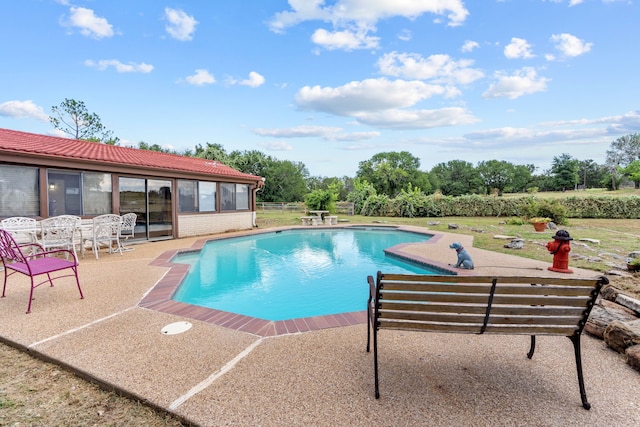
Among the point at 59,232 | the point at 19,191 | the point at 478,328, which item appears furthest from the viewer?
the point at 19,191

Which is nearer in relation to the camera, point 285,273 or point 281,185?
point 285,273

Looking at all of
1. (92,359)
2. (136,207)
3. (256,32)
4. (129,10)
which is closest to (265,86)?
(256,32)

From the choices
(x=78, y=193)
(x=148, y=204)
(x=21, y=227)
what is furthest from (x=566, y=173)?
(x=21, y=227)

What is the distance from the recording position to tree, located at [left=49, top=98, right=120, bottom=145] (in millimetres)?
25266

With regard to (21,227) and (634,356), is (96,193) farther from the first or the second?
(634,356)

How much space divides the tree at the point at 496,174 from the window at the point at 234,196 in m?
52.6

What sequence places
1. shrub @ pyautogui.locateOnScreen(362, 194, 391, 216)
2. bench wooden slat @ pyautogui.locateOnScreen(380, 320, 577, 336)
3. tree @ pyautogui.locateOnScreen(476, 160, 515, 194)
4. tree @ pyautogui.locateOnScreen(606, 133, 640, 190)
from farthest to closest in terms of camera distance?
1. tree @ pyautogui.locateOnScreen(606, 133, 640, 190)
2. tree @ pyautogui.locateOnScreen(476, 160, 515, 194)
3. shrub @ pyautogui.locateOnScreen(362, 194, 391, 216)
4. bench wooden slat @ pyautogui.locateOnScreen(380, 320, 577, 336)

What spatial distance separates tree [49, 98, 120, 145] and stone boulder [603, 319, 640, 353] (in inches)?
1347

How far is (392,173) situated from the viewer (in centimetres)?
4309

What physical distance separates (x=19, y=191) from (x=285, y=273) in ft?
21.9

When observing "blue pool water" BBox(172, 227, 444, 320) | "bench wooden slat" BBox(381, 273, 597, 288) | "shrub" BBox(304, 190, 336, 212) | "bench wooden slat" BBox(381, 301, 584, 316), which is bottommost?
"blue pool water" BBox(172, 227, 444, 320)

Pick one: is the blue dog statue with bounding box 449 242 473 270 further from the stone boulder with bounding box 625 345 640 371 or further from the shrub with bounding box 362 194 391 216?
the shrub with bounding box 362 194 391 216

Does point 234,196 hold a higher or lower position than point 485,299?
higher

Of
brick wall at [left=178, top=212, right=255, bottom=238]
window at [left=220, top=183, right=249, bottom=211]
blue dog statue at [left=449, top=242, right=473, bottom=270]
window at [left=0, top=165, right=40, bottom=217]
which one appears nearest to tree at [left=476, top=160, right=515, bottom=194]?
window at [left=220, top=183, right=249, bottom=211]
